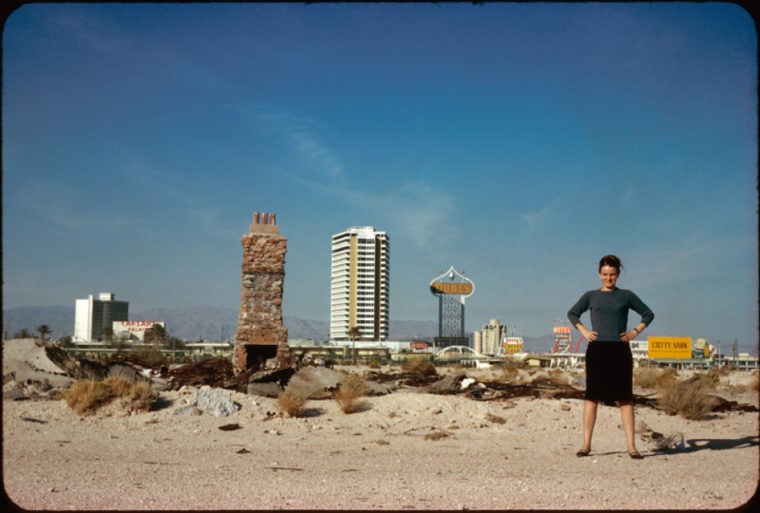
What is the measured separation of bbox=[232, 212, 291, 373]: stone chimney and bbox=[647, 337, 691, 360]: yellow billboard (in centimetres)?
4327

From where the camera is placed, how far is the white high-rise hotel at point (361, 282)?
507 ft

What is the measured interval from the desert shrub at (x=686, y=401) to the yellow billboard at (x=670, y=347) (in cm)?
4209

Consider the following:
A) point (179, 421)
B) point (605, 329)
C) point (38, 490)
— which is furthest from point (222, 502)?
point (179, 421)

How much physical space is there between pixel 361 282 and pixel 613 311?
501ft

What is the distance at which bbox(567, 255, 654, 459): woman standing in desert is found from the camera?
6.04 m

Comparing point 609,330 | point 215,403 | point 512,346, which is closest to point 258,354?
point 215,403

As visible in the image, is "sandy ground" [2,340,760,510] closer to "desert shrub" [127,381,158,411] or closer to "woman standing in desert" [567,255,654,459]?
"desert shrub" [127,381,158,411]

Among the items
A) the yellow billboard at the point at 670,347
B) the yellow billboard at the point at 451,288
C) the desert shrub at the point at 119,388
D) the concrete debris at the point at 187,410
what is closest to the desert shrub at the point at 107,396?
the desert shrub at the point at 119,388

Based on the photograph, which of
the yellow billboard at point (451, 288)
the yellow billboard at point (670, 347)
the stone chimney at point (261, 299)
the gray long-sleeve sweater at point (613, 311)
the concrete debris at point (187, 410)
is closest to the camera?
the gray long-sleeve sweater at point (613, 311)

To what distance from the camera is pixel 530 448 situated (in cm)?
902

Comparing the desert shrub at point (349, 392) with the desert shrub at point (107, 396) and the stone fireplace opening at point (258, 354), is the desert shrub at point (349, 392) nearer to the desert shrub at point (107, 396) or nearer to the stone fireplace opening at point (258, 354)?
the stone fireplace opening at point (258, 354)

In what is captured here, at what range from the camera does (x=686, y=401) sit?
12039mm

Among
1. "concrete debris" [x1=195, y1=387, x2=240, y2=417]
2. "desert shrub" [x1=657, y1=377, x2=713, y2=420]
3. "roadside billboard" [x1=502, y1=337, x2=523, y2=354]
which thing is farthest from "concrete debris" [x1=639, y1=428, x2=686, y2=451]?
"roadside billboard" [x1=502, y1=337, x2=523, y2=354]

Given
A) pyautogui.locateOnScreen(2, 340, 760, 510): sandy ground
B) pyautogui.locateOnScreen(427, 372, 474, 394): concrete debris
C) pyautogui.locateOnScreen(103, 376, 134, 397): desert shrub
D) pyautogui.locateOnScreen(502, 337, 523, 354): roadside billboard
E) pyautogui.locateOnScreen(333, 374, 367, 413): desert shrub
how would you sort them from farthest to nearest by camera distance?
1. pyautogui.locateOnScreen(502, 337, 523, 354): roadside billboard
2. pyautogui.locateOnScreen(427, 372, 474, 394): concrete debris
3. pyautogui.locateOnScreen(333, 374, 367, 413): desert shrub
4. pyautogui.locateOnScreen(103, 376, 134, 397): desert shrub
5. pyautogui.locateOnScreen(2, 340, 760, 510): sandy ground
